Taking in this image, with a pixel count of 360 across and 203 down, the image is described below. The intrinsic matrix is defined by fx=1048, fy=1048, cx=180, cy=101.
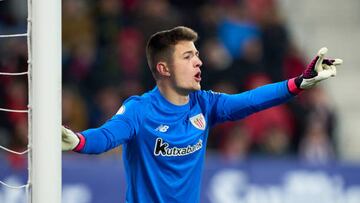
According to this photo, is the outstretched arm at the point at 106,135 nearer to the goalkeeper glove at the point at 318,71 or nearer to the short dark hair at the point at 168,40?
the short dark hair at the point at 168,40

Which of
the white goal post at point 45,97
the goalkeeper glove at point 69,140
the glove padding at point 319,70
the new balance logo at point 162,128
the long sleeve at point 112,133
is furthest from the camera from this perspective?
the new balance logo at point 162,128

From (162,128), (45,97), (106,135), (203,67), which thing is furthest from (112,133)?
(203,67)

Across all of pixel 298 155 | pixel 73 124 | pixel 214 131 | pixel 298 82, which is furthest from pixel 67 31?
pixel 298 82

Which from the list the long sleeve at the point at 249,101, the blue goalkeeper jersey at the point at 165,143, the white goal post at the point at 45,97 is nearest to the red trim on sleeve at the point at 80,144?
the white goal post at the point at 45,97

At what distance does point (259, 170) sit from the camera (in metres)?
9.99

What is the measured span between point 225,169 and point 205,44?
2084 mm

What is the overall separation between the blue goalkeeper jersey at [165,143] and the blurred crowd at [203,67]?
435cm

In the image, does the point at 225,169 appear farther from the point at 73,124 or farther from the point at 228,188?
the point at 73,124

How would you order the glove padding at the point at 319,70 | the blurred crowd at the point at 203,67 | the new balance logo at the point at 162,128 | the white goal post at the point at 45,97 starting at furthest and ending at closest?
the blurred crowd at the point at 203,67
the new balance logo at the point at 162,128
the glove padding at the point at 319,70
the white goal post at the point at 45,97

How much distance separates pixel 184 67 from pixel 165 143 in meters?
0.48

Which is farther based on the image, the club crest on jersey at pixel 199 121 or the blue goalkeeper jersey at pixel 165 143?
the club crest on jersey at pixel 199 121

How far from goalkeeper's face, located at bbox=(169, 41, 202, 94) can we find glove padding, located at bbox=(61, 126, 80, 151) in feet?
3.03

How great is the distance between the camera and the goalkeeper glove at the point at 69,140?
5.29 meters

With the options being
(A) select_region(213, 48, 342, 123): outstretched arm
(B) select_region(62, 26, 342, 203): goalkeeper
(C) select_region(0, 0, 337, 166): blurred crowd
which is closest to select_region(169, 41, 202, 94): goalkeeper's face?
(B) select_region(62, 26, 342, 203): goalkeeper
